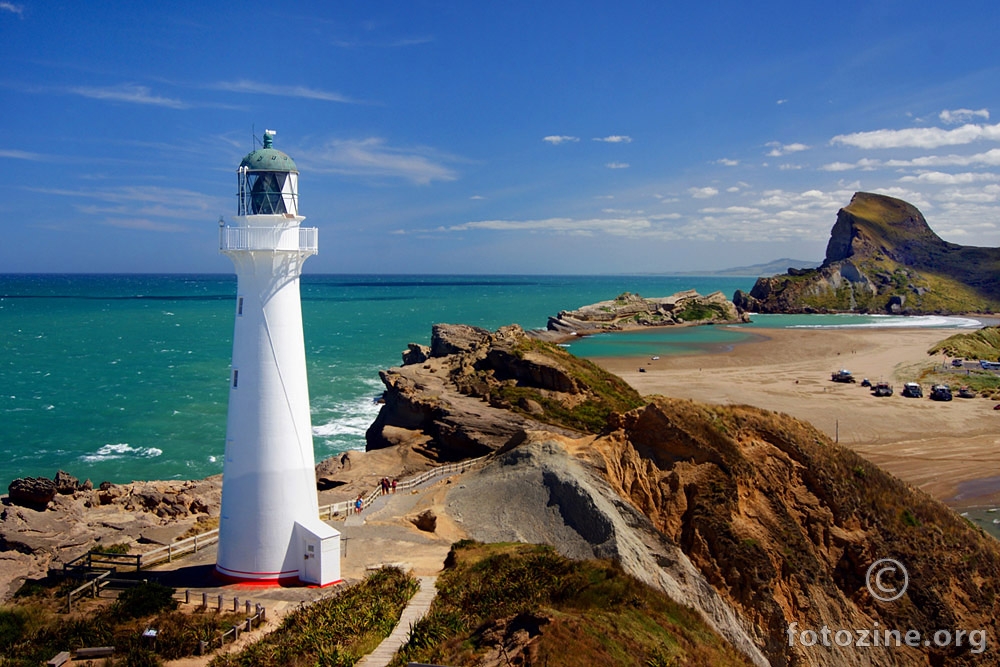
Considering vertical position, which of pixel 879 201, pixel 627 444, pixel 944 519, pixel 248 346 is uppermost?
pixel 879 201

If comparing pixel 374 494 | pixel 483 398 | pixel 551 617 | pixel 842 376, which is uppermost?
pixel 551 617

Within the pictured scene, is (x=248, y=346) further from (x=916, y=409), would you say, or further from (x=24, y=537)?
(x=916, y=409)

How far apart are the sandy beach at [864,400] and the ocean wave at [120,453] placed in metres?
33.6

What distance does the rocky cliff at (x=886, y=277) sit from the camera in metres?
144

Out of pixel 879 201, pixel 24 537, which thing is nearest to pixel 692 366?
pixel 24 537

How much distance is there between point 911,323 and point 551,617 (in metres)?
126

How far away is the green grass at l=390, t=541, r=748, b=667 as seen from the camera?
10.9m

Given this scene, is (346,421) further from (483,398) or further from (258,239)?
(258,239)

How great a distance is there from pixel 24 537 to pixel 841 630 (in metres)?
22.1

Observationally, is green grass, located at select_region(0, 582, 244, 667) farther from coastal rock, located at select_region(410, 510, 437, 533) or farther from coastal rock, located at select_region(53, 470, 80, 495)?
coastal rock, located at select_region(53, 470, 80, 495)

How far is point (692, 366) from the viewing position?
239 ft

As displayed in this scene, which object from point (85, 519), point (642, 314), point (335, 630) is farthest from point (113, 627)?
point (642, 314)

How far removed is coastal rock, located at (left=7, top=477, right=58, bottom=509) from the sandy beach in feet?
116

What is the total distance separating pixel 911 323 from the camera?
12025 cm
